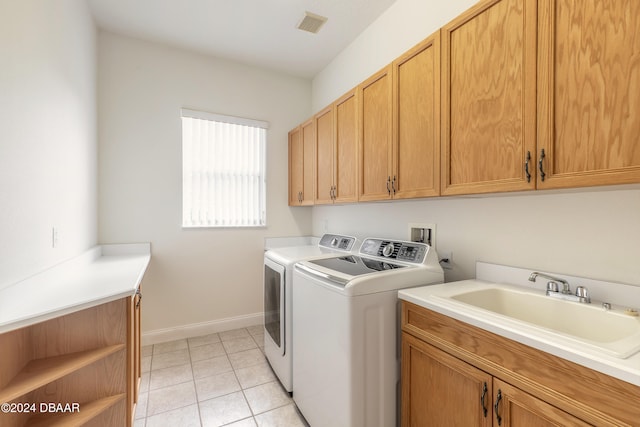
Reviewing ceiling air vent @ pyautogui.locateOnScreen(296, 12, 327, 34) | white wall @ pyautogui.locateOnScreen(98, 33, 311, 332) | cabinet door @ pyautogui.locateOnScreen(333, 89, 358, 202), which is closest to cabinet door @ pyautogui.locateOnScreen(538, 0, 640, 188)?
cabinet door @ pyautogui.locateOnScreen(333, 89, 358, 202)

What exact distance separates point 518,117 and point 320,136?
1712mm

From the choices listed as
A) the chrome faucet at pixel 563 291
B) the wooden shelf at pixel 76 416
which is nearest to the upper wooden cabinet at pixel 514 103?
the chrome faucet at pixel 563 291

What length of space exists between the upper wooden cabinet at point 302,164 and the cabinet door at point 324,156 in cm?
11

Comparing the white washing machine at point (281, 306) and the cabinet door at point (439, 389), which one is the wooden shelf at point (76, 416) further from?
the cabinet door at point (439, 389)

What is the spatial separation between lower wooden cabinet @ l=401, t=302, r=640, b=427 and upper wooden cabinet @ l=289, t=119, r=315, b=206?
5.67 feet

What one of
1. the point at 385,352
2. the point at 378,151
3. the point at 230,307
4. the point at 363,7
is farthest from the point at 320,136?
the point at 230,307

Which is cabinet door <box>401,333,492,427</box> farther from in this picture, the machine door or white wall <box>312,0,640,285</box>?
the machine door

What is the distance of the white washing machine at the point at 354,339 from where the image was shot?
4.41ft

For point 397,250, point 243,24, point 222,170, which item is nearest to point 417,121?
point 397,250

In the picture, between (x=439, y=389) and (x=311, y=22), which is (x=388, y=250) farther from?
(x=311, y=22)

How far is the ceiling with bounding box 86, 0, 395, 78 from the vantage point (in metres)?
2.22

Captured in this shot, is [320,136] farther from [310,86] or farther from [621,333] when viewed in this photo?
[621,333]

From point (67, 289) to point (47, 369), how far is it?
0.33m

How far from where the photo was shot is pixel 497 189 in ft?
3.91
